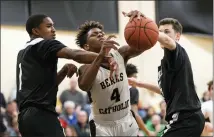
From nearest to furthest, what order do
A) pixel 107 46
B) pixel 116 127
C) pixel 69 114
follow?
pixel 107 46
pixel 116 127
pixel 69 114

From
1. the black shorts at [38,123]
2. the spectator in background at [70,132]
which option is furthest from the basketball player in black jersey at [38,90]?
Result: the spectator in background at [70,132]

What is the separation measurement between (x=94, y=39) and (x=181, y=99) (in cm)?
140

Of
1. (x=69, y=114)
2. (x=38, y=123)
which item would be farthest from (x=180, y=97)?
(x=69, y=114)

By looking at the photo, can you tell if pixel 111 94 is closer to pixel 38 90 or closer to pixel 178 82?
pixel 178 82

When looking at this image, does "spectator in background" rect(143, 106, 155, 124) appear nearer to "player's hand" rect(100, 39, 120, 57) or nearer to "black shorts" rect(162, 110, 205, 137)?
"black shorts" rect(162, 110, 205, 137)

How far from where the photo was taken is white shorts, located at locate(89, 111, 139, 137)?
5.89 metres

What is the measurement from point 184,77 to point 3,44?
782cm

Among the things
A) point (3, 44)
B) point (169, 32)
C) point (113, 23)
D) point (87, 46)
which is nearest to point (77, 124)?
point (3, 44)

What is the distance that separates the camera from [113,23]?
14.0 metres

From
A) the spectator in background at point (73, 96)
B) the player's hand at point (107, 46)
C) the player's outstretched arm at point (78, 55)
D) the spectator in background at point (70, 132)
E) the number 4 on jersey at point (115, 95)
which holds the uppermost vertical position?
the player's hand at point (107, 46)

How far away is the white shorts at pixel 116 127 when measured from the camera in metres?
5.89

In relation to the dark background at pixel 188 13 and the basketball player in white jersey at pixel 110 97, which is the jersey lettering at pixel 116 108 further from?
the dark background at pixel 188 13

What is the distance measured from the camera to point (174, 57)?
520 centimetres

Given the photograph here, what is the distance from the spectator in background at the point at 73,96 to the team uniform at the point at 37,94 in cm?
730
